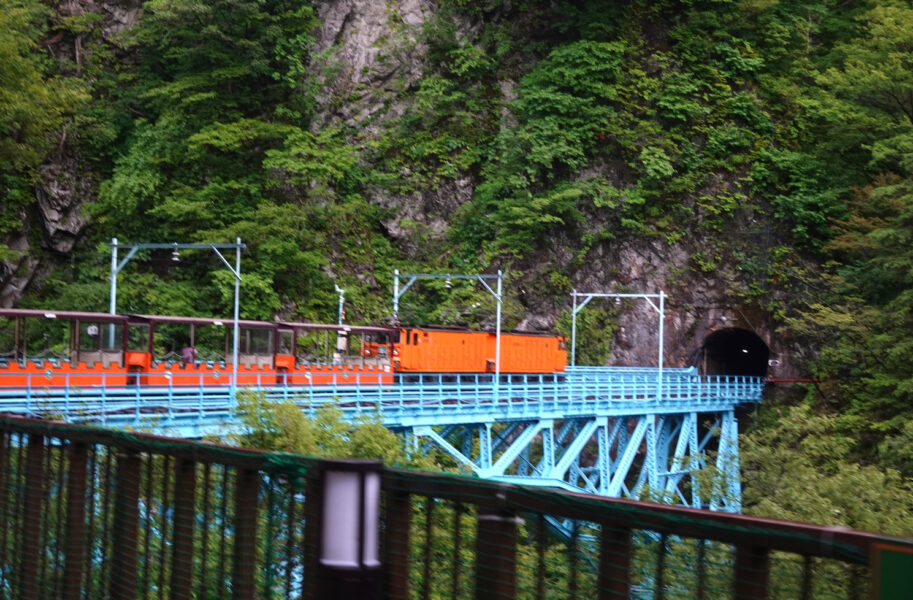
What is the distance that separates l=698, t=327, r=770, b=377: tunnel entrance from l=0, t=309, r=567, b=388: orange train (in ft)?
37.9

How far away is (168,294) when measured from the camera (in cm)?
4609

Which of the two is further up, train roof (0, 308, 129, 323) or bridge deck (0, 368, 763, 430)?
train roof (0, 308, 129, 323)

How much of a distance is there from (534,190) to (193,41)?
1953 cm

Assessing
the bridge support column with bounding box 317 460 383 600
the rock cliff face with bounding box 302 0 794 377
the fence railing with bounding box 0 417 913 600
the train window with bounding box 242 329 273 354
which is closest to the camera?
the fence railing with bounding box 0 417 913 600

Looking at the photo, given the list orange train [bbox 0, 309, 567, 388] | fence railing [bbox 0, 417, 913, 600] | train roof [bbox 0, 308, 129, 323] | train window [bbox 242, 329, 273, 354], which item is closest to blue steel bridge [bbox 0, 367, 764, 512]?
orange train [bbox 0, 309, 567, 388]

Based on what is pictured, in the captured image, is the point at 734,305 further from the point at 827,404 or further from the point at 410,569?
the point at 410,569

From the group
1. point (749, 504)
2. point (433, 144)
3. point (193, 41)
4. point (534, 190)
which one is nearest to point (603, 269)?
point (534, 190)

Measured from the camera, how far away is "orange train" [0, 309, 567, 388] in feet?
94.3

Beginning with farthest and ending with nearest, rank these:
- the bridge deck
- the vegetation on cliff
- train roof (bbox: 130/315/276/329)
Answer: the vegetation on cliff → train roof (bbox: 130/315/276/329) → the bridge deck

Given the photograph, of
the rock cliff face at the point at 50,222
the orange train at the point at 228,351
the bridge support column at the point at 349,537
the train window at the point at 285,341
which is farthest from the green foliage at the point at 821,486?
the rock cliff face at the point at 50,222

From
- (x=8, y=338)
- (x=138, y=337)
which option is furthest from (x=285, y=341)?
(x=8, y=338)

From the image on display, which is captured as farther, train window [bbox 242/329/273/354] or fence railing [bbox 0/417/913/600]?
train window [bbox 242/329/273/354]

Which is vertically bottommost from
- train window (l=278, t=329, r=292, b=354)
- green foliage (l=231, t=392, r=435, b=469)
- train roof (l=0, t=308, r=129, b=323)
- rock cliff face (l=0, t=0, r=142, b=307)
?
green foliage (l=231, t=392, r=435, b=469)

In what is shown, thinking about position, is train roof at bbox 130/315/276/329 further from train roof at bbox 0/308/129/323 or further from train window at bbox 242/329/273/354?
train roof at bbox 0/308/129/323
